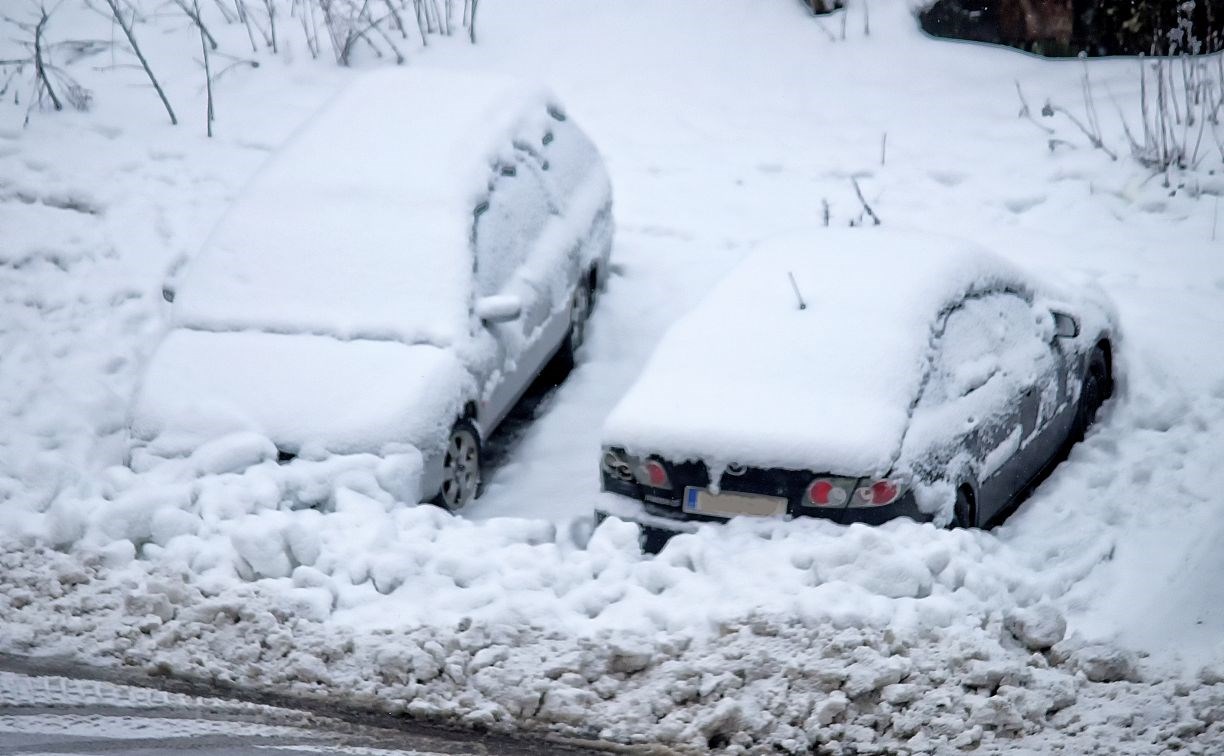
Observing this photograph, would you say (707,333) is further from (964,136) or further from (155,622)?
(964,136)

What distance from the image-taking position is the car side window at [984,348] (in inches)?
252

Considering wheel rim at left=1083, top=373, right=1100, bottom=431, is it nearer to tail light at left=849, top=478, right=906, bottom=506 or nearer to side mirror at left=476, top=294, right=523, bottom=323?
tail light at left=849, top=478, right=906, bottom=506

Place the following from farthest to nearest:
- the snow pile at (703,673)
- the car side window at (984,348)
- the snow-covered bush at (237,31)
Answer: the snow-covered bush at (237,31)
the car side window at (984,348)
the snow pile at (703,673)

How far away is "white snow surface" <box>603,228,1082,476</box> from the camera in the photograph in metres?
5.90

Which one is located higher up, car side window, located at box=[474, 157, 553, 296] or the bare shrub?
car side window, located at box=[474, 157, 553, 296]

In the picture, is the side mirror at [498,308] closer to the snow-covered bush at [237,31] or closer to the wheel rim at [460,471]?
the wheel rim at [460,471]

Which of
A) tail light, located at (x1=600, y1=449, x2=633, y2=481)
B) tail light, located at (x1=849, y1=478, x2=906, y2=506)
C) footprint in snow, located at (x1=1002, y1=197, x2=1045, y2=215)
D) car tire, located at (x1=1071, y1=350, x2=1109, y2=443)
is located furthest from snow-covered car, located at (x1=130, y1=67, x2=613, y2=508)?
footprint in snow, located at (x1=1002, y1=197, x2=1045, y2=215)

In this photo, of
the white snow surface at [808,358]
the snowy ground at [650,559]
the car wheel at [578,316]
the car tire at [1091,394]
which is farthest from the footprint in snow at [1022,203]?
the white snow surface at [808,358]

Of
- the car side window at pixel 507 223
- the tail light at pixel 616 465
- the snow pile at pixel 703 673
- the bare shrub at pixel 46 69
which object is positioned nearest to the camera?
the snow pile at pixel 703 673

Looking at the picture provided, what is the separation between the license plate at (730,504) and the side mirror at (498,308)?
182 cm

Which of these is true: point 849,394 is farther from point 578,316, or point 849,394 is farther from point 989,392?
point 578,316

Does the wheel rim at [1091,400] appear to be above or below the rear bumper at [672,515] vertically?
below

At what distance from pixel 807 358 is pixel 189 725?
9.94 ft

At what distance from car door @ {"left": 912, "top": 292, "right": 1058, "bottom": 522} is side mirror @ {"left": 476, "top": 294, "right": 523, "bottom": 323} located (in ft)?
7.35
